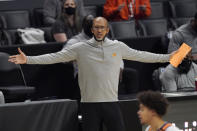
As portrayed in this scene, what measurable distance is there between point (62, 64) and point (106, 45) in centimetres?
→ 230

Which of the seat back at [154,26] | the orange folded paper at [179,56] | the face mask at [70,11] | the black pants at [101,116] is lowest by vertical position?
the black pants at [101,116]

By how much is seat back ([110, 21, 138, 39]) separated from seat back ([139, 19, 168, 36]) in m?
0.34

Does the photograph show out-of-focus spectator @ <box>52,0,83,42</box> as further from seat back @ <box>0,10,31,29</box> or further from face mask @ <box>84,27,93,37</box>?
face mask @ <box>84,27,93,37</box>

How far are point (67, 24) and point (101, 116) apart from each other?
2.92 metres

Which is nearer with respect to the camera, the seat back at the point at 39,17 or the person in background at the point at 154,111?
the person in background at the point at 154,111

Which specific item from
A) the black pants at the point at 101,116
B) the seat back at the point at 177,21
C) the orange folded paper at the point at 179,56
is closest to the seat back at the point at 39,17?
the seat back at the point at 177,21

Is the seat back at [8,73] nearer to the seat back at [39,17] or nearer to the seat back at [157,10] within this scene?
the seat back at [39,17]

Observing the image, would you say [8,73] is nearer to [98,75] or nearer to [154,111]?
[98,75]

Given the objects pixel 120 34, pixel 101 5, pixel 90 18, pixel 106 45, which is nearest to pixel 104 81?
pixel 106 45

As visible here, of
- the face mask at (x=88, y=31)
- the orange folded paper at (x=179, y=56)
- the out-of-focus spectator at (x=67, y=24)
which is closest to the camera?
the orange folded paper at (x=179, y=56)

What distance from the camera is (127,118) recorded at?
5547mm

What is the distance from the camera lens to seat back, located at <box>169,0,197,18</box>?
9.71 m

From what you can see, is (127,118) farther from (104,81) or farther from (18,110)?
(18,110)

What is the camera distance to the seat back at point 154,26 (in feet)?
29.5
